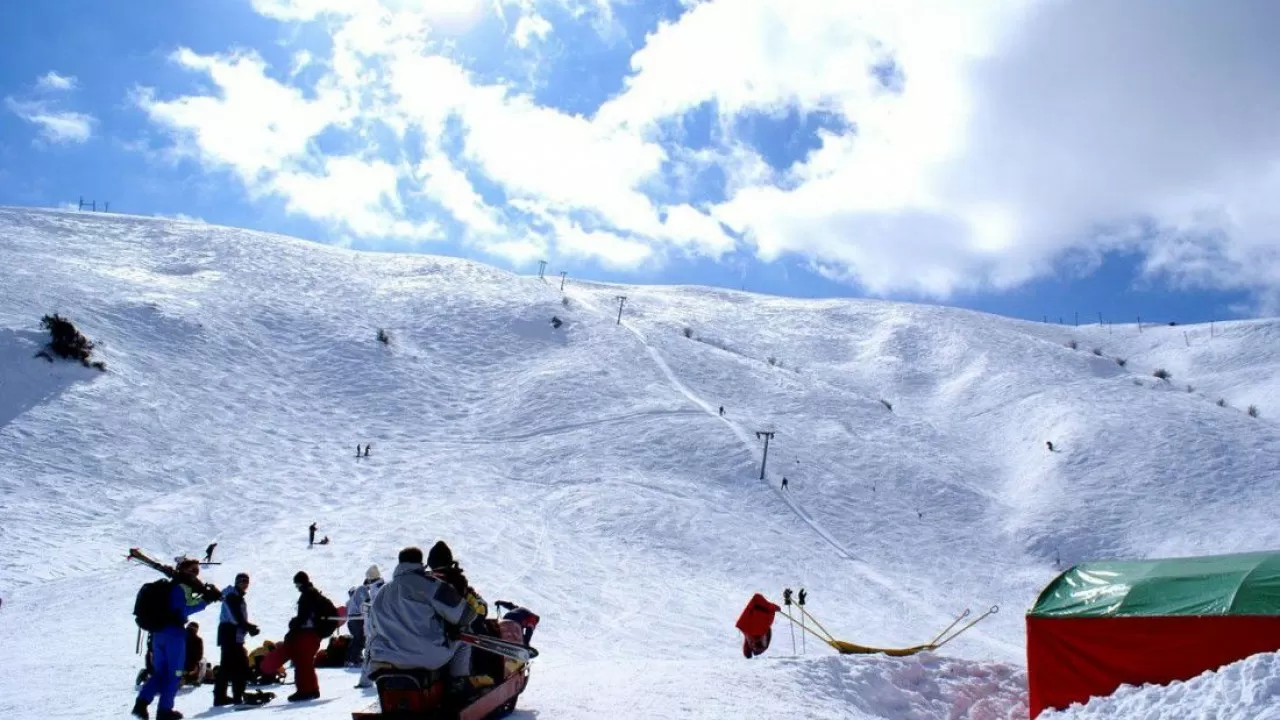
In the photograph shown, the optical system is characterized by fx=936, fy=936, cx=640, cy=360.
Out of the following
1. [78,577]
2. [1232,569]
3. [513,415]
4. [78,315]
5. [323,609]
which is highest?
[78,315]

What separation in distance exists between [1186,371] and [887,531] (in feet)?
111

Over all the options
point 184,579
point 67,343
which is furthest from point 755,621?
point 67,343

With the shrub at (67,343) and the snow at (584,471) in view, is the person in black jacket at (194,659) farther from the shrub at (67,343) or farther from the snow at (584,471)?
the shrub at (67,343)

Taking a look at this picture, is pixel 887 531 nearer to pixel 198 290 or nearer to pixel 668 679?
pixel 668 679

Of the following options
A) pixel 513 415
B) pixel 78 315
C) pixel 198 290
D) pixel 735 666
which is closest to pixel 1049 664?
pixel 735 666

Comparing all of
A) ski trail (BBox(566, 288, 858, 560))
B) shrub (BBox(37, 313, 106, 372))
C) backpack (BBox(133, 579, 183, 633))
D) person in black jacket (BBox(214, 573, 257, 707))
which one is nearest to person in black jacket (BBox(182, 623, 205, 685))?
person in black jacket (BBox(214, 573, 257, 707))

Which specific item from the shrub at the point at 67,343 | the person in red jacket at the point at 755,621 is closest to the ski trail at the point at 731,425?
the person in red jacket at the point at 755,621

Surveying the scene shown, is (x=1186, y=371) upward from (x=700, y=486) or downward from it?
upward

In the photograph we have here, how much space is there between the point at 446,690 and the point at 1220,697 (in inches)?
260

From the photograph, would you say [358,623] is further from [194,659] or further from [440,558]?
[440,558]

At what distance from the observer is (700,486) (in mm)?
30188

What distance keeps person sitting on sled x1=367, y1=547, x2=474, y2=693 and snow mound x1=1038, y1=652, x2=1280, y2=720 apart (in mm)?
6309

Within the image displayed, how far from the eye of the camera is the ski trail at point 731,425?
2780 cm

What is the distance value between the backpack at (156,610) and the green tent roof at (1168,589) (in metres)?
10.2
